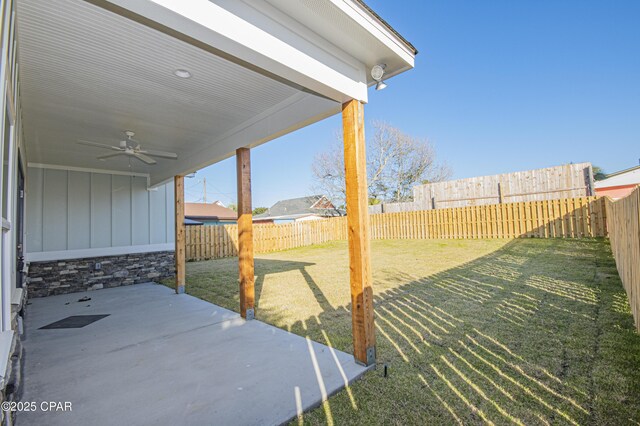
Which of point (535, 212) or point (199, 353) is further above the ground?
point (535, 212)

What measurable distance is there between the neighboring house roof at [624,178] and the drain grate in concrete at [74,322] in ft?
85.3

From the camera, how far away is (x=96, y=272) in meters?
6.60

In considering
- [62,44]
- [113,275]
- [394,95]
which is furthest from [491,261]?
[394,95]

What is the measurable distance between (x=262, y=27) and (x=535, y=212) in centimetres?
1094

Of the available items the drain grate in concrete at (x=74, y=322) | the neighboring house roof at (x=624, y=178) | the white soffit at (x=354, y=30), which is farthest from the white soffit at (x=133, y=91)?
the neighboring house roof at (x=624, y=178)

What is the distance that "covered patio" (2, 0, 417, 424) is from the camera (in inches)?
77.6

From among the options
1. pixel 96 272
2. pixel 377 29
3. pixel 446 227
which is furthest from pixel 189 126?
pixel 446 227

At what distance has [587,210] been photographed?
8.59m

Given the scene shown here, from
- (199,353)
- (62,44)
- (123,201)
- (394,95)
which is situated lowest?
(199,353)

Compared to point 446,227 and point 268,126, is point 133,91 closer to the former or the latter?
point 268,126

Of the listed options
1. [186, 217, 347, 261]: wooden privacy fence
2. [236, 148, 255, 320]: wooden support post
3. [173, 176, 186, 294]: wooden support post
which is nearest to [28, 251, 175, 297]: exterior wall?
[173, 176, 186, 294]: wooden support post

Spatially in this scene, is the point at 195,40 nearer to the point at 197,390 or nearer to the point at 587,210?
the point at 197,390

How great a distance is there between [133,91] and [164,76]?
1.88ft

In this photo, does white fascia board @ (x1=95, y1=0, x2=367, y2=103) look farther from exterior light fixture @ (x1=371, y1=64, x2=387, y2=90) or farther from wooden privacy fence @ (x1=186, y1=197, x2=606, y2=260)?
wooden privacy fence @ (x1=186, y1=197, x2=606, y2=260)
